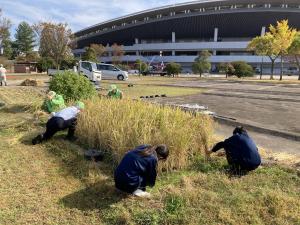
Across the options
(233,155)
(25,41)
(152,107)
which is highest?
(25,41)

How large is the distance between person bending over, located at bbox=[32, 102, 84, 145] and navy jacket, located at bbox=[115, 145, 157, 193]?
3.60m

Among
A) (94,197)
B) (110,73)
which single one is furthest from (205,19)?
(94,197)

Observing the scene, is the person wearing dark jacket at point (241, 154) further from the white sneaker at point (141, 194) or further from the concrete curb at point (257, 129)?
the concrete curb at point (257, 129)

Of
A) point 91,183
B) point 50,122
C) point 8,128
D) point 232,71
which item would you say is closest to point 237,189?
point 91,183

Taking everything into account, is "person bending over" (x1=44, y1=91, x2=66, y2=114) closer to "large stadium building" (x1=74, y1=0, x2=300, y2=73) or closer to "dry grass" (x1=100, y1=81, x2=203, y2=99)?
"dry grass" (x1=100, y1=81, x2=203, y2=99)

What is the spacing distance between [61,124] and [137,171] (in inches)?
148

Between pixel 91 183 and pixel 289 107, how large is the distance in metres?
12.7

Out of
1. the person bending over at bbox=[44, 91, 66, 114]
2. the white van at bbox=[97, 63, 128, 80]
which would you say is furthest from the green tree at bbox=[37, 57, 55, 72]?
the person bending over at bbox=[44, 91, 66, 114]

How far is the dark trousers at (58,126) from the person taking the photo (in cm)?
806

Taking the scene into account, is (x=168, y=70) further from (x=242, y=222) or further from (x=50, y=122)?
(x=242, y=222)

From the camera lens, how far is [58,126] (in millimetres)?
8055

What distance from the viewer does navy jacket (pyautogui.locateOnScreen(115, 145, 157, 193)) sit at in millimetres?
4816

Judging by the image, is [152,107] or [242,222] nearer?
[242,222]

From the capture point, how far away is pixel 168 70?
57375 millimetres
